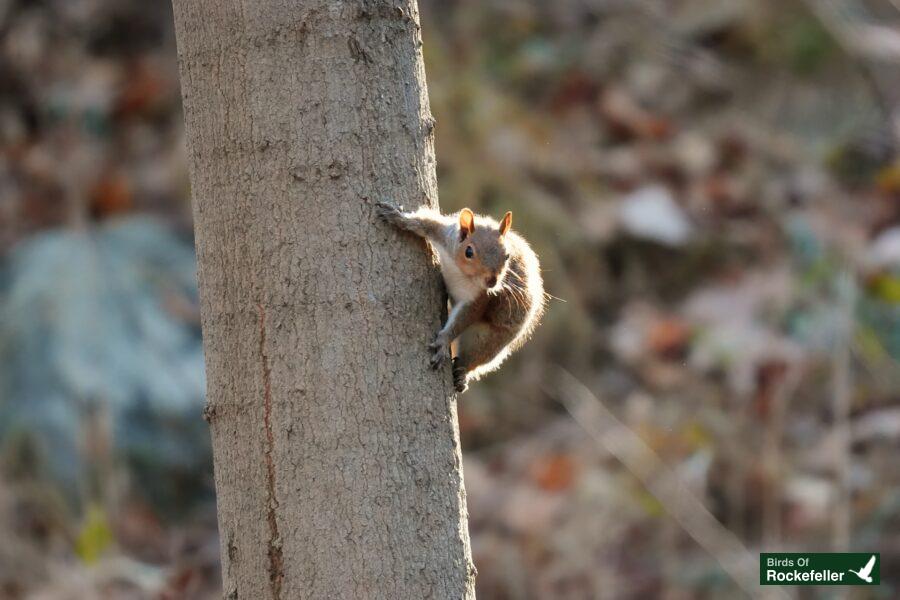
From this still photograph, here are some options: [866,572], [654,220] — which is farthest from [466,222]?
[654,220]

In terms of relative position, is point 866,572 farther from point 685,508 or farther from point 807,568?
point 685,508

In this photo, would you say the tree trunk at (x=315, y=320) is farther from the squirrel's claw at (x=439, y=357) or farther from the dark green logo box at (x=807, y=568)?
the dark green logo box at (x=807, y=568)

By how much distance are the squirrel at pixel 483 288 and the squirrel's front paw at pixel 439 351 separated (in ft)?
0.19

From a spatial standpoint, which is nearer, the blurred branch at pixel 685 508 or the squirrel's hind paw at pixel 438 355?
the squirrel's hind paw at pixel 438 355

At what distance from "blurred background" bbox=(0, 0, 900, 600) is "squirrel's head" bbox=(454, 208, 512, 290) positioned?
4.52ft

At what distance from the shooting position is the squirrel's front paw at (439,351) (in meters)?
1.86

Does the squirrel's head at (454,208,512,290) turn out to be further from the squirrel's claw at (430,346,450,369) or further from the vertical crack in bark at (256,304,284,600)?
the vertical crack in bark at (256,304,284,600)

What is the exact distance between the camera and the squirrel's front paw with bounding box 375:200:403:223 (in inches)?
72.2

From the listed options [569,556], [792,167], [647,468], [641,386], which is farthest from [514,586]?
[792,167]

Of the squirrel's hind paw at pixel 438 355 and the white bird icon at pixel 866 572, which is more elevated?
the white bird icon at pixel 866 572

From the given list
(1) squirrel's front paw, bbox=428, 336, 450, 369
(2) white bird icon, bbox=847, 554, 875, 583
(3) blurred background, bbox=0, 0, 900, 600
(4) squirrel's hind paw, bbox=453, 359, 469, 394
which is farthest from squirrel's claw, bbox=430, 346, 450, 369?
(2) white bird icon, bbox=847, 554, 875, 583

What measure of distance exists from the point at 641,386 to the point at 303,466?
4124 mm

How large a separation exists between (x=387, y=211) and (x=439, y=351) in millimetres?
262

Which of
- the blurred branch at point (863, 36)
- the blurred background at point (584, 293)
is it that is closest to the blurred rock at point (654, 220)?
the blurred background at point (584, 293)
